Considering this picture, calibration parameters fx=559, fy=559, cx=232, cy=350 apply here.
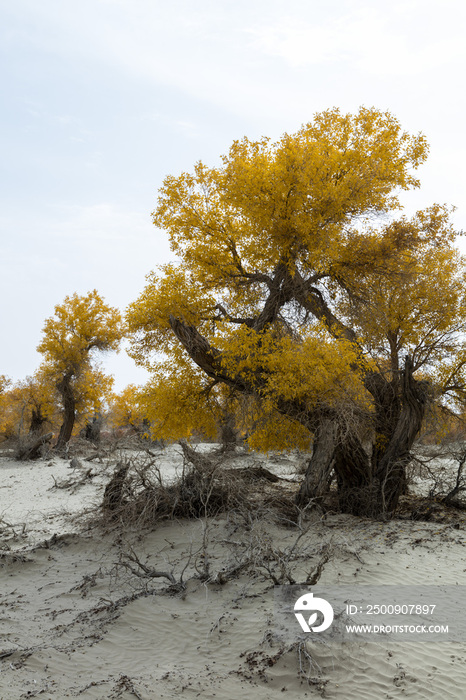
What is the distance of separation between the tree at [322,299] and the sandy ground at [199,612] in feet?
7.38

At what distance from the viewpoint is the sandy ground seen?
6000 mm

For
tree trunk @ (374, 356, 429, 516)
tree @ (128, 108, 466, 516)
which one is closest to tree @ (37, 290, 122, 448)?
tree @ (128, 108, 466, 516)

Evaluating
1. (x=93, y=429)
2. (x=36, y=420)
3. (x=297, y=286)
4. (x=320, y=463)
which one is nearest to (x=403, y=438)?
(x=320, y=463)

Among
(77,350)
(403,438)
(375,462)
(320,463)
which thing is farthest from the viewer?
(77,350)

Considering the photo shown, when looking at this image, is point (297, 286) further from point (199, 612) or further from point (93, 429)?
point (93, 429)

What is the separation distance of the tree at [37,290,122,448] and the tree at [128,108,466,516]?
1407 cm

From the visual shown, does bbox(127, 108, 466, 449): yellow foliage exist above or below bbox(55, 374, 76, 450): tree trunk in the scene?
above

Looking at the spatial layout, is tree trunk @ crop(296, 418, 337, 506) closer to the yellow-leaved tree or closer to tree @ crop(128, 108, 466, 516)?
tree @ crop(128, 108, 466, 516)

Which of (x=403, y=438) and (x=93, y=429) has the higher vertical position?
(x=403, y=438)

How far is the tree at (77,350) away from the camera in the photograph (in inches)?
1134

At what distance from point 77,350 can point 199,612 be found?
74.7ft

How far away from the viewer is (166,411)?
1452cm

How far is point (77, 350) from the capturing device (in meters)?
29.0

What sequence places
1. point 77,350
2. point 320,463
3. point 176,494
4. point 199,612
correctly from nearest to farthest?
point 199,612, point 176,494, point 320,463, point 77,350
